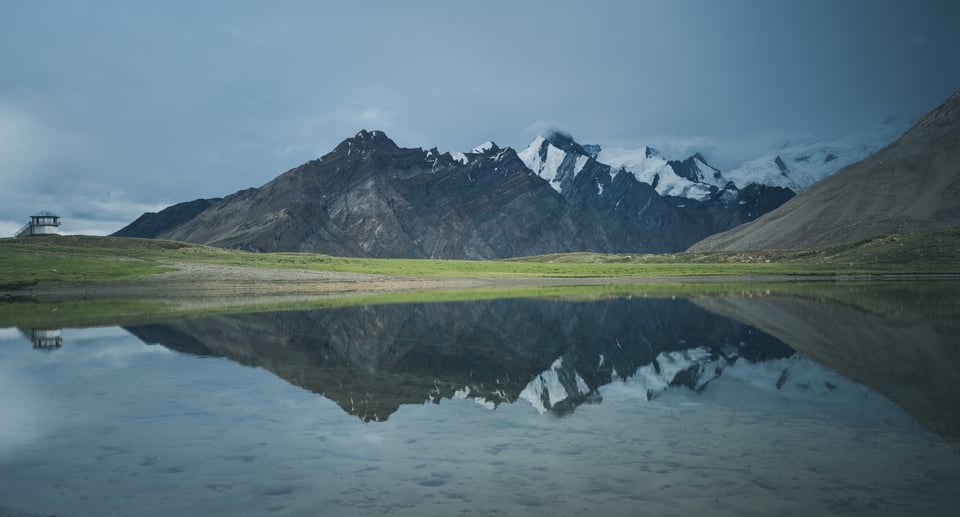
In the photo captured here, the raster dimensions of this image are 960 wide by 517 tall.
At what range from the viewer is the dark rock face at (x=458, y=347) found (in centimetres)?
2311

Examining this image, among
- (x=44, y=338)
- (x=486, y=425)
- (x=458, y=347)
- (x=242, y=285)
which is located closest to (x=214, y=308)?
(x=44, y=338)

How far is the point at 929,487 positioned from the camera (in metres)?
12.0

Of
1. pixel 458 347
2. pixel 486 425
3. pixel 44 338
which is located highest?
pixel 44 338

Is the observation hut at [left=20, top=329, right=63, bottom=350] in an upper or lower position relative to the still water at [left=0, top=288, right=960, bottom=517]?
upper

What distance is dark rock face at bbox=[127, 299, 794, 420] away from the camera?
2311 centimetres

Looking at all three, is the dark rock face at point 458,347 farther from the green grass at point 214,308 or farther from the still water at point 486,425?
the green grass at point 214,308

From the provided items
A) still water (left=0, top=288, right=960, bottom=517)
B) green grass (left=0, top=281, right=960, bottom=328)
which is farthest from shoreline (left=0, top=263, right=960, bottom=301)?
still water (left=0, top=288, right=960, bottom=517)

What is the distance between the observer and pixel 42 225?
147375 mm

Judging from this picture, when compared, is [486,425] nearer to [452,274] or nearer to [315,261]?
[452,274]

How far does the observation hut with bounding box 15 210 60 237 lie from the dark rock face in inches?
4940

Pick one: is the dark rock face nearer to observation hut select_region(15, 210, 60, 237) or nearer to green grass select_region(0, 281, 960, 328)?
green grass select_region(0, 281, 960, 328)

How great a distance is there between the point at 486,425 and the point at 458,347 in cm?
1640

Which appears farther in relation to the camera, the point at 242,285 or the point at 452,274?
the point at 452,274

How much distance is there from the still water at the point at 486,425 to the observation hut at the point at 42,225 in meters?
134
